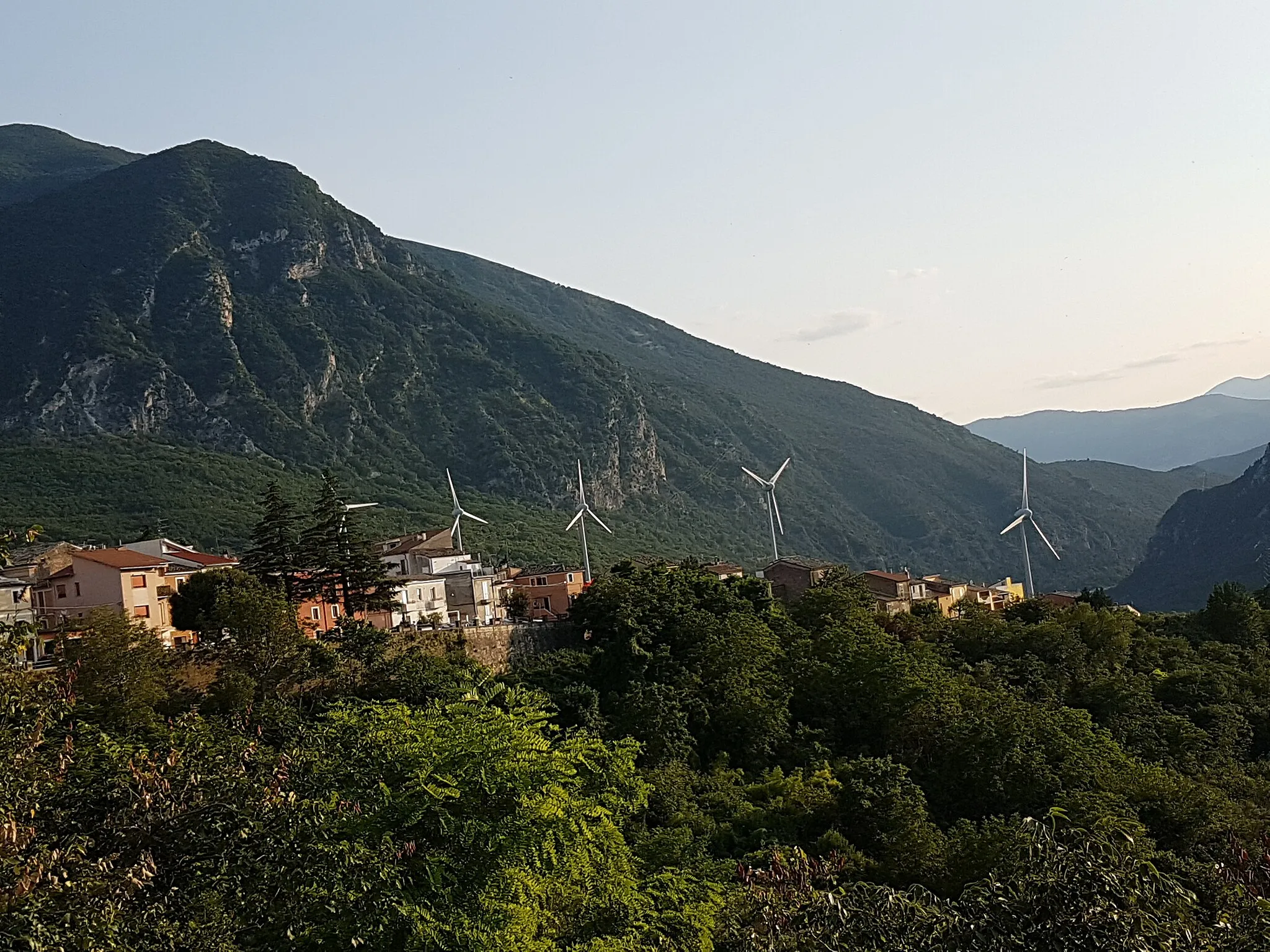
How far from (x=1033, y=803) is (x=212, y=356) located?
380 feet

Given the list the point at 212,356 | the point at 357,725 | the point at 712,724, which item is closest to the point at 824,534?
the point at 212,356

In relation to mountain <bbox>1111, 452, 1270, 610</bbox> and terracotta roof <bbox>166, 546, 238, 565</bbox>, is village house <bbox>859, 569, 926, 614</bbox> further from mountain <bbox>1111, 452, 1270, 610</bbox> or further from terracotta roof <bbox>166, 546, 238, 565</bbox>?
mountain <bbox>1111, 452, 1270, 610</bbox>

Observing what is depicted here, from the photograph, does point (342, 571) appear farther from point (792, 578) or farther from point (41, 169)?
point (41, 169)

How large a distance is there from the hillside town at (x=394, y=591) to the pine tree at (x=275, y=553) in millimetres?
1029

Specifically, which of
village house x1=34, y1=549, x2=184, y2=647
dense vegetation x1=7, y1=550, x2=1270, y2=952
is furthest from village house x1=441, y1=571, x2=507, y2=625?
village house x1=34, y1=549, x2=184, y2=647

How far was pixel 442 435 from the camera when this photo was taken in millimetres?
136875

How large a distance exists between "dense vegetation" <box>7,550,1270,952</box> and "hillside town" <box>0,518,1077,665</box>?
100.0 inches

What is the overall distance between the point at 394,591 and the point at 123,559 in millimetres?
11344

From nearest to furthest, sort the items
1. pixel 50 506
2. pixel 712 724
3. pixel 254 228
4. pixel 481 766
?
pixel 481 766 < pixel 712 724 < pixel 50 506 < pixel 254 228

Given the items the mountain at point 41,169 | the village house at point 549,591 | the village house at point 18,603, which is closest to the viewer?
the village house at point 18,603

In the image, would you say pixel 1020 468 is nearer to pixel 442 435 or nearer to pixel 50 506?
pixel 442 435

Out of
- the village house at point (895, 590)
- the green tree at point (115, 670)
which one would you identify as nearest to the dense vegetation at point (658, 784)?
the green tree at point (115, 670)

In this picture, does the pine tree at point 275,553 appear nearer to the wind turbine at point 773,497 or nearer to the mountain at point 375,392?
A: the wind turbine at point 773,497

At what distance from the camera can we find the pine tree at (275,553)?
41.8 metres
